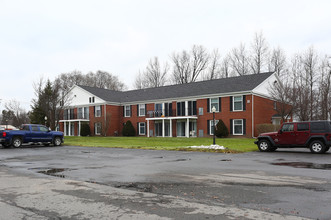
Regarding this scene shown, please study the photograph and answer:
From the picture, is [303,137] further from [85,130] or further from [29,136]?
[85,130]

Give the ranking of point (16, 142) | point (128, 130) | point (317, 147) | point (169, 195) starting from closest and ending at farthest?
point (169, 195), point (317, 147), point (16, 142), point (128, 130)

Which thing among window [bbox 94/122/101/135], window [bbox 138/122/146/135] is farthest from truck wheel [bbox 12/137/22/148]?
window [bbox 138/122/146/135]

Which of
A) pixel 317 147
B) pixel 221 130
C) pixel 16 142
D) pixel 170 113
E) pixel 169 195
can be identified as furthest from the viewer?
pixel 170 113

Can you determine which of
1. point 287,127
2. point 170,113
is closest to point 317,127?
point 287,127

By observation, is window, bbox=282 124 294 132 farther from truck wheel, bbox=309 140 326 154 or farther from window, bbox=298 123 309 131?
truck wheel, bbox=309 140 326 154

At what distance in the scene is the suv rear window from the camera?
1656cm

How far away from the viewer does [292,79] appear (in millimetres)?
37250

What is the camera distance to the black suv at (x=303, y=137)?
53.8 ft

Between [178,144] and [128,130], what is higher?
[128,130]

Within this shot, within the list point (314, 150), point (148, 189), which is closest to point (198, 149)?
point (314, 150)

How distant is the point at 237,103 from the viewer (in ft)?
108

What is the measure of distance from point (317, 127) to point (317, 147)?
1.10 meters

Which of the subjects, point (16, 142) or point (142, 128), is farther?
point (142, 128)

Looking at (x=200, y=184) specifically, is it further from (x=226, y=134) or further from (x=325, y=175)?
(x=226, y=134)
